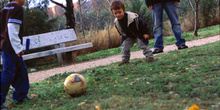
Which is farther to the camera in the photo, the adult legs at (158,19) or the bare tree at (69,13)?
the bare tree at (69,13)

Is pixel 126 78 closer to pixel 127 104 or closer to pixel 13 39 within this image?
pixel 127 104

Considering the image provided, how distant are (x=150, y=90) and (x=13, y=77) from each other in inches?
74.1

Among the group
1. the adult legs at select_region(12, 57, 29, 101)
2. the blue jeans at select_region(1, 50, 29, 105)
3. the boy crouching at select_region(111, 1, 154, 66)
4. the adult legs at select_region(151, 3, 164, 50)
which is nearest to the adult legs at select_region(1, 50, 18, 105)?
the blue jeans at select_region(1, 50, 29, 105)

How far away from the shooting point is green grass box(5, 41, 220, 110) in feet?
8.49

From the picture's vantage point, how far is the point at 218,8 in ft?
50.3

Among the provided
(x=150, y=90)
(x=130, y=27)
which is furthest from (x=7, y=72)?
(x=130, y=27)

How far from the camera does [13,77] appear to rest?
330 centimetres

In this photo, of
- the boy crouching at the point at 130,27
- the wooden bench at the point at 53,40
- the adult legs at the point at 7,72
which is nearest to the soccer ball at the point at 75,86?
the adult legs at the point at 7,72

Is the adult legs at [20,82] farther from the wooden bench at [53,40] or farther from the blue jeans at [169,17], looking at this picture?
the wooden bench at [53,40]

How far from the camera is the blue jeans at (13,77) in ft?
10.6

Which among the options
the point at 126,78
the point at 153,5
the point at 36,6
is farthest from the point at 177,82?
the point at 36,6

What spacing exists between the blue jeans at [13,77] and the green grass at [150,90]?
214 mm

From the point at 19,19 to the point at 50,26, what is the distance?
8.74 metres

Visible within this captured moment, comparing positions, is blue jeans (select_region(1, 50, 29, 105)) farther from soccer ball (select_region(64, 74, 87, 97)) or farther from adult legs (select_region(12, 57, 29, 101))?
soccer ball (select_region(64, 74, 87, 97))
